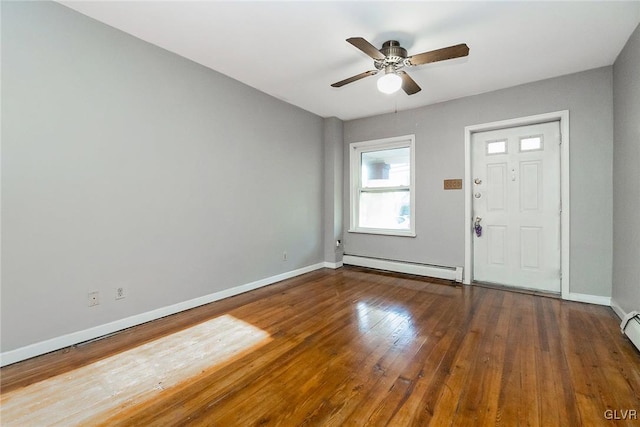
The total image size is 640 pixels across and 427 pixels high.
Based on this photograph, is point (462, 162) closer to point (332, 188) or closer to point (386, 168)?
point (386, 168)

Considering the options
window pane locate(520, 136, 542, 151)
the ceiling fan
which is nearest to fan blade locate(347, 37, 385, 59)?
the ceiling fan

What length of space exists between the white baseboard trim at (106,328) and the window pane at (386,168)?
2693mm

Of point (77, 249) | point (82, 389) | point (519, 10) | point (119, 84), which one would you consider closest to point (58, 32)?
point (119, 84)

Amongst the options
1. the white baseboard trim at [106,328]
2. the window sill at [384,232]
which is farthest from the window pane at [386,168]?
the white baseboard trim at [106,328]

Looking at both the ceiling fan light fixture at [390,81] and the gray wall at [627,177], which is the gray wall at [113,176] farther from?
the gray wall at [627,177]

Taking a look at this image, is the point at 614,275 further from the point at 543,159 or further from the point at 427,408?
the point at 427,408

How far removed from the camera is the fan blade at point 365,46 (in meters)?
2.07

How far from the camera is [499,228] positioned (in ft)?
12.5

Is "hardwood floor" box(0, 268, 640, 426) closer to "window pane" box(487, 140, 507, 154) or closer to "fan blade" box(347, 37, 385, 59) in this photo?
"window pane" box(487, 140, 507, 154)

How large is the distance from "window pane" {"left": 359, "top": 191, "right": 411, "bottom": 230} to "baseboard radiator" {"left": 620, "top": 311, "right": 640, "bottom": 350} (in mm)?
2553

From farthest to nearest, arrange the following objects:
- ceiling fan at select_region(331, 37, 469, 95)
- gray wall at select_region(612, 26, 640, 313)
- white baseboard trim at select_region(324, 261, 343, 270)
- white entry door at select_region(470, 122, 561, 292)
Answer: white baseboard trim at select_region(324, 261, 343, 270), white entry door at select_region(470, 122, 561, 292), gray wall at select_region(612, 26, 640, 313), ceiling fan at select_region(331, 37, 469, 95)

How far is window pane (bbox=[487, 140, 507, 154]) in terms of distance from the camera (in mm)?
3756

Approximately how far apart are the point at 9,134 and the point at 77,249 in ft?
3.04

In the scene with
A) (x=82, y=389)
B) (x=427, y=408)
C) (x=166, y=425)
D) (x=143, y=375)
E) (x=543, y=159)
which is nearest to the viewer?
(x=166, y=425)
